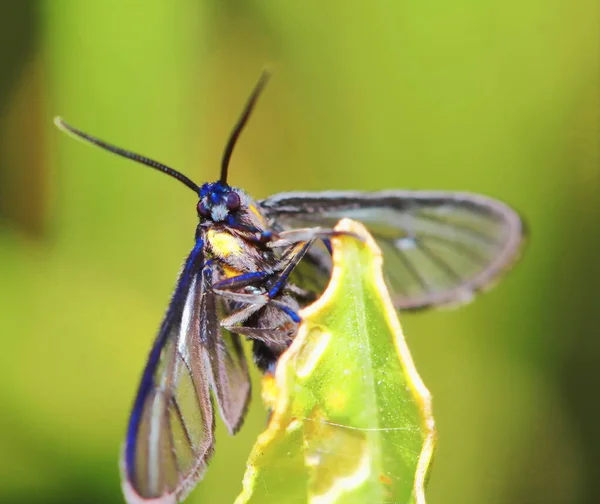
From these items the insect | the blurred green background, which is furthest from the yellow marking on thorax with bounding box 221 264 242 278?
the blurred green background

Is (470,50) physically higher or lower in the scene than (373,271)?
higher

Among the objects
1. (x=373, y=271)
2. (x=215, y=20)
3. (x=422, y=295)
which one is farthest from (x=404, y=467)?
(x=215, y=20)

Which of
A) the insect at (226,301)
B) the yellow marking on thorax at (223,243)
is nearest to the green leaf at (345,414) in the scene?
the insect at (226,301)

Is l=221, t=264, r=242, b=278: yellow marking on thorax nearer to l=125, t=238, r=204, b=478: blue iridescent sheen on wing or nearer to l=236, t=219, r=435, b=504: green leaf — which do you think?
l=125, t=238, r=204, b=478: blue iridescent sheen on wing

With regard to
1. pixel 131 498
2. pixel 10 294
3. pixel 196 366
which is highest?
pixel 10 294

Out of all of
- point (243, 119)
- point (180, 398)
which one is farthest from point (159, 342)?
point (243, 119)

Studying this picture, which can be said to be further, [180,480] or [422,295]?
[422,295]

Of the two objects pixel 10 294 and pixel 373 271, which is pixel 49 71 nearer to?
pixel 10 294

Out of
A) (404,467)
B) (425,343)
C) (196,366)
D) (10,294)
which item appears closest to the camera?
(404,467)
